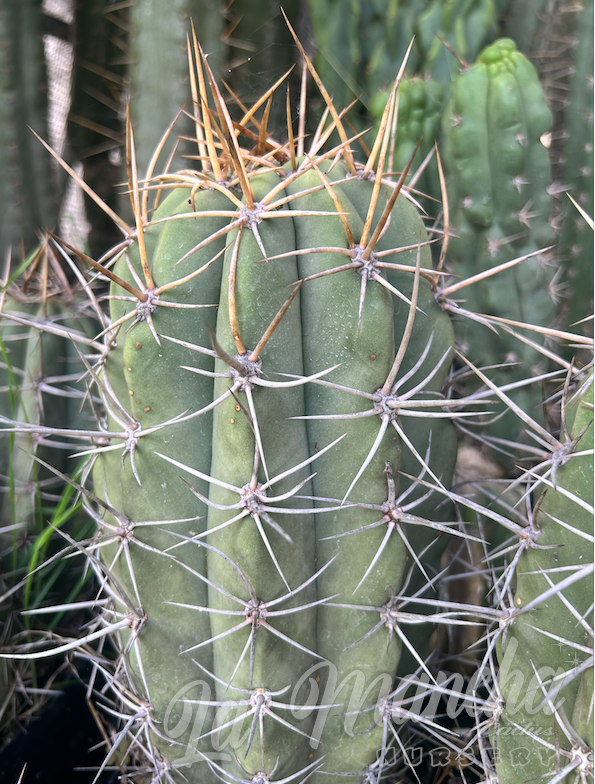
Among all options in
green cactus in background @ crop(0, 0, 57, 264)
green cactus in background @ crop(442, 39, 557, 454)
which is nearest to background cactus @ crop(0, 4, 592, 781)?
green cactus in background @ crop(442, 39, 557, 454)

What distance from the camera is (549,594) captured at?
1.94ft

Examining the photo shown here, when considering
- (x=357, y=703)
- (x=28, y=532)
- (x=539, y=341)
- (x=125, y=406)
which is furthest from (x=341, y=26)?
(x=357, y=703)

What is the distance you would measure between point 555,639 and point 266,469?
0.33 m

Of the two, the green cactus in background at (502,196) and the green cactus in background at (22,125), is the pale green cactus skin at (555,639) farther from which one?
the green cactus in background at (22,125)

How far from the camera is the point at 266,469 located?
0.67 m

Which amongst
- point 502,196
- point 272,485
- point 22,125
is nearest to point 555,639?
point 272,485

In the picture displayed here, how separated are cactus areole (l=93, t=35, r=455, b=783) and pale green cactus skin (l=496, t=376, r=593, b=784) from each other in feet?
0.42

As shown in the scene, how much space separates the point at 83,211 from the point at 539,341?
4.75ft

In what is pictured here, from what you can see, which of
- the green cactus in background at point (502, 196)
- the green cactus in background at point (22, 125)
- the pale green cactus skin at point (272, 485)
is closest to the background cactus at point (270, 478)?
the pale green cactus skin at point (272, 485)

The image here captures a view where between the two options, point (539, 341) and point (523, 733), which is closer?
point (523, 733)

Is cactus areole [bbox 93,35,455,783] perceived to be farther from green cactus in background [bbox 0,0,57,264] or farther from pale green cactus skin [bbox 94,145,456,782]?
green cactus in background [bbox 0,0,57,264]

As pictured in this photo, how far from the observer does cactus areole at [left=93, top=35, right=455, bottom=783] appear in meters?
0.67

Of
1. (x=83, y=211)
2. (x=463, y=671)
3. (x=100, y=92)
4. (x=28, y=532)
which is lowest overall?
(x=463, y=671)

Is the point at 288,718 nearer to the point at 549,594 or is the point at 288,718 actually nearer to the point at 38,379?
the point at 549,594
